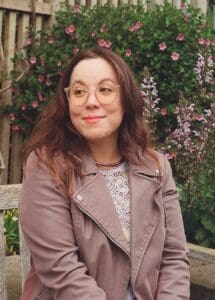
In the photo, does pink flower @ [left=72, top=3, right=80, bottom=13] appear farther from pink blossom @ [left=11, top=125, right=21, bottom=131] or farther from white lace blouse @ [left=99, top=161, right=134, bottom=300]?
white lace blouse @ [left=99, top=161, right=134, bottom=300]

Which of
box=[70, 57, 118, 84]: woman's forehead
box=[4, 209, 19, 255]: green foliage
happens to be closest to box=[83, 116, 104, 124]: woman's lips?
box=[70, 57, 118, 84]: woman's forehead

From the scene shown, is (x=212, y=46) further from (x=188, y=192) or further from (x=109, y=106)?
(x=109, y=106)

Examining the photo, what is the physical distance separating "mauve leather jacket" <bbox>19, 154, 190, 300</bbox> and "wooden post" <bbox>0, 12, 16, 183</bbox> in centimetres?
310

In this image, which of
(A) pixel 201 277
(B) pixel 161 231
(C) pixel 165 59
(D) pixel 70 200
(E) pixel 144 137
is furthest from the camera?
(C) pixel 165 59

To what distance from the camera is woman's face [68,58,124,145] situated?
212 cm

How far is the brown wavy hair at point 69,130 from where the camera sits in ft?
6.89

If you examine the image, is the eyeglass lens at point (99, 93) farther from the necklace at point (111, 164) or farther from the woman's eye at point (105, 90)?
the necklace at point (111, 164)

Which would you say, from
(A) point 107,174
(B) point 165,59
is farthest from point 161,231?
(B) point 165,59

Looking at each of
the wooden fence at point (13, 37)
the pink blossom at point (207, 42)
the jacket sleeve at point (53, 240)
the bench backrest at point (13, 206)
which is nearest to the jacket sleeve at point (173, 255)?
the jacket sleeve at point (53, 240)

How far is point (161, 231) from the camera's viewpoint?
219 centimetres

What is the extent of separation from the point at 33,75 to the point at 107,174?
9.80 ft

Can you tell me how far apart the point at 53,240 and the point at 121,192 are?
1.03ft

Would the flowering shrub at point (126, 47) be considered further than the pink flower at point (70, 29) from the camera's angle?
No

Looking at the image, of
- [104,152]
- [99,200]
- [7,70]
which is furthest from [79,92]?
[7,70]
